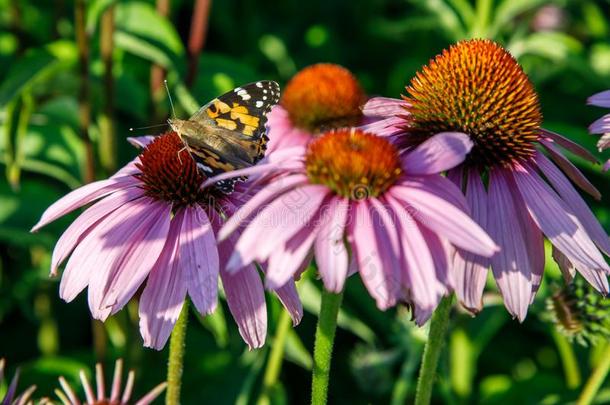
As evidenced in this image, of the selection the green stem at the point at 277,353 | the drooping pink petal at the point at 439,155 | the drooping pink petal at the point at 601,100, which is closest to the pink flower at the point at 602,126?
the drooping pink petal at the point at 601,100

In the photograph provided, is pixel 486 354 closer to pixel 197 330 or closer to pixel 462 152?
pixel 197 330

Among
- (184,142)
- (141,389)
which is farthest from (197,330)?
Answer: (184,142)

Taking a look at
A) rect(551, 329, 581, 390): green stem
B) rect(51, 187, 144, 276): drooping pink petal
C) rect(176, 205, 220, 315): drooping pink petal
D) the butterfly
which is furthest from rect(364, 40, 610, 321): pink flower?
rect(551, 329, 581, 390): green stem

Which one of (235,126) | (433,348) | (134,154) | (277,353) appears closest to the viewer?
(433,348)

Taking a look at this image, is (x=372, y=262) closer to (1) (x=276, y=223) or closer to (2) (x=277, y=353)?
(1) (x=276, y=223)

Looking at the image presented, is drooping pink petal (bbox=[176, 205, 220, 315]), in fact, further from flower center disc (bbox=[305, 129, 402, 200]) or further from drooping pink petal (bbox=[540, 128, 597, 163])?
drooping pink petal (bbox=[540, 128, 597, 163])

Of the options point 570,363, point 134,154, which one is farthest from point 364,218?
point 134,154
